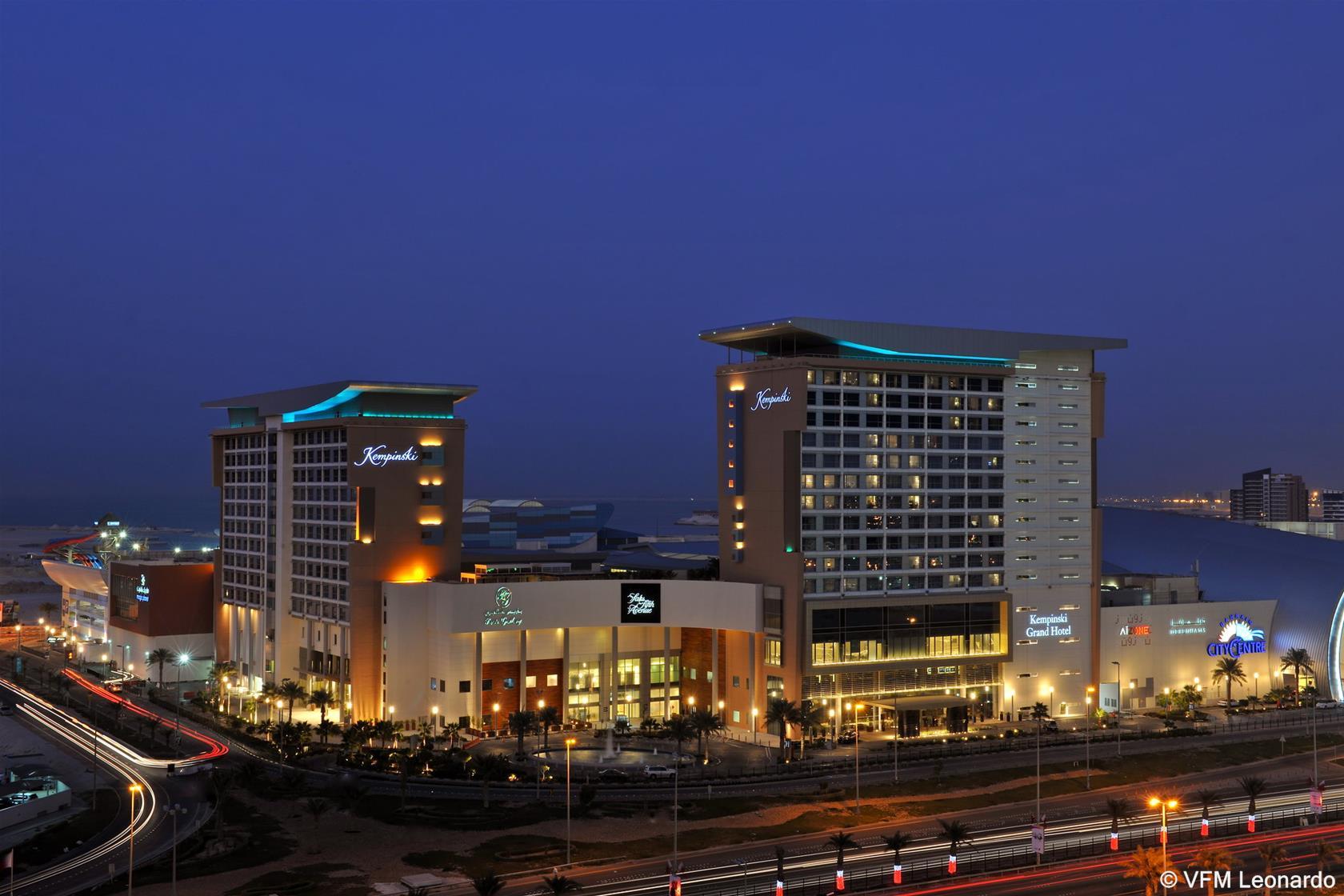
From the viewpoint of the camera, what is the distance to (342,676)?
4717 inches

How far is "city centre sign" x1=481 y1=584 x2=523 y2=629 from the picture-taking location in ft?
A: 374

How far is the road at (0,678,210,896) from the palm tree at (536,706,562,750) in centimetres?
2624

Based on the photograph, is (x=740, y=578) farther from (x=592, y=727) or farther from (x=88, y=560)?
(x=88, y=560)

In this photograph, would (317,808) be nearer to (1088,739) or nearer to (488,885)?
(488,885)

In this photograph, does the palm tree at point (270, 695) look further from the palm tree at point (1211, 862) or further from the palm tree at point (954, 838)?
the palm tree at point (1211, 862)

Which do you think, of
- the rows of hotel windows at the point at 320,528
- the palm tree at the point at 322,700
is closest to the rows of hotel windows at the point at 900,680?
the palm tree at the point at 322,700

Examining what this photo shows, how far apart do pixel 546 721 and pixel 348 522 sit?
30913 millimetres

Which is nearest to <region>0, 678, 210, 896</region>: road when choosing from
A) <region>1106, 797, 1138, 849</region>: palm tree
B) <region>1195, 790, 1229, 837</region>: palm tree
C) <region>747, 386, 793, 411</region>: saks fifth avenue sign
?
<region>1106, 797, 1138, 849</region>: palm tree

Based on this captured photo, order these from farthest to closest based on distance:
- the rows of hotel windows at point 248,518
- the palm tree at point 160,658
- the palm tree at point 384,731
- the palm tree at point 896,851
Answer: the palm tree at point 160,658
the rows of hotel windows at point 248,518
the palm tree at point 384,731
the palm tree at point 896,851

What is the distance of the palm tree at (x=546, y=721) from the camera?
105m

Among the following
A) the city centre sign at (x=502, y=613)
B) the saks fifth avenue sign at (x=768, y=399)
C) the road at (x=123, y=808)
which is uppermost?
the saks fifth avenue sign at (x=768, y=399)

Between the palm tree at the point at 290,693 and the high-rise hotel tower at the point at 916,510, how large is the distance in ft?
132

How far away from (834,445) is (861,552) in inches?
389

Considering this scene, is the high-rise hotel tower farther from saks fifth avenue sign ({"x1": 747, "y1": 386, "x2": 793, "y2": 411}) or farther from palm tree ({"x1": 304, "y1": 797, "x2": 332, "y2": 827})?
palm tree ({"x1": 304, "y1": 797, "x2": 332, "y2": 827})
